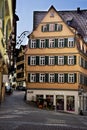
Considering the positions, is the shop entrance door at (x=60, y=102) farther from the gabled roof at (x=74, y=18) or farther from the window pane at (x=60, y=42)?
the gabled roof at (x=74, y=18)

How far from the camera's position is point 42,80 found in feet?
202

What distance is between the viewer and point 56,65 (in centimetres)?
6097

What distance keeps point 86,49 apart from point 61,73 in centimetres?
1020

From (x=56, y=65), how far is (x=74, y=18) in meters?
14.8

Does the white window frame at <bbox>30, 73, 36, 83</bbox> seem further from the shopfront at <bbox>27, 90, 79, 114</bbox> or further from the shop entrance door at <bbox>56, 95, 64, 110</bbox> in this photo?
the shop entrance door at <bbox>56, 95, 64, 110</bbox>

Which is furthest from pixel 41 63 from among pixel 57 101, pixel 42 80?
pixel 57 101

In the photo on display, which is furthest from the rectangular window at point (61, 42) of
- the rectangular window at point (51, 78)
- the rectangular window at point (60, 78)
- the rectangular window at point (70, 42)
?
the rectangular window at point (51, 78)

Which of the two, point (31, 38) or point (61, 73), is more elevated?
point (31, 38)

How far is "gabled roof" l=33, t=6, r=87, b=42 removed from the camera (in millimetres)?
71300

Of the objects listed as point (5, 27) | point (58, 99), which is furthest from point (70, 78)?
point (5, 27)

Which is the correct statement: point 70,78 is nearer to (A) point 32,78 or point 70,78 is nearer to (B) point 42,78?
(B) point 42,78

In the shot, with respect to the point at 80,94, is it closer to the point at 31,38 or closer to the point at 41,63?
the point at 41,63

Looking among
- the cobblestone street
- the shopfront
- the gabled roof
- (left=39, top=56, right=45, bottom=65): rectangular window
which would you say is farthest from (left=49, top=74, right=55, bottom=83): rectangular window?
the cobblestone street

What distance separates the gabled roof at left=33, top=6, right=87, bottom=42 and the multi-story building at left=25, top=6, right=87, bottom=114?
846 cm
